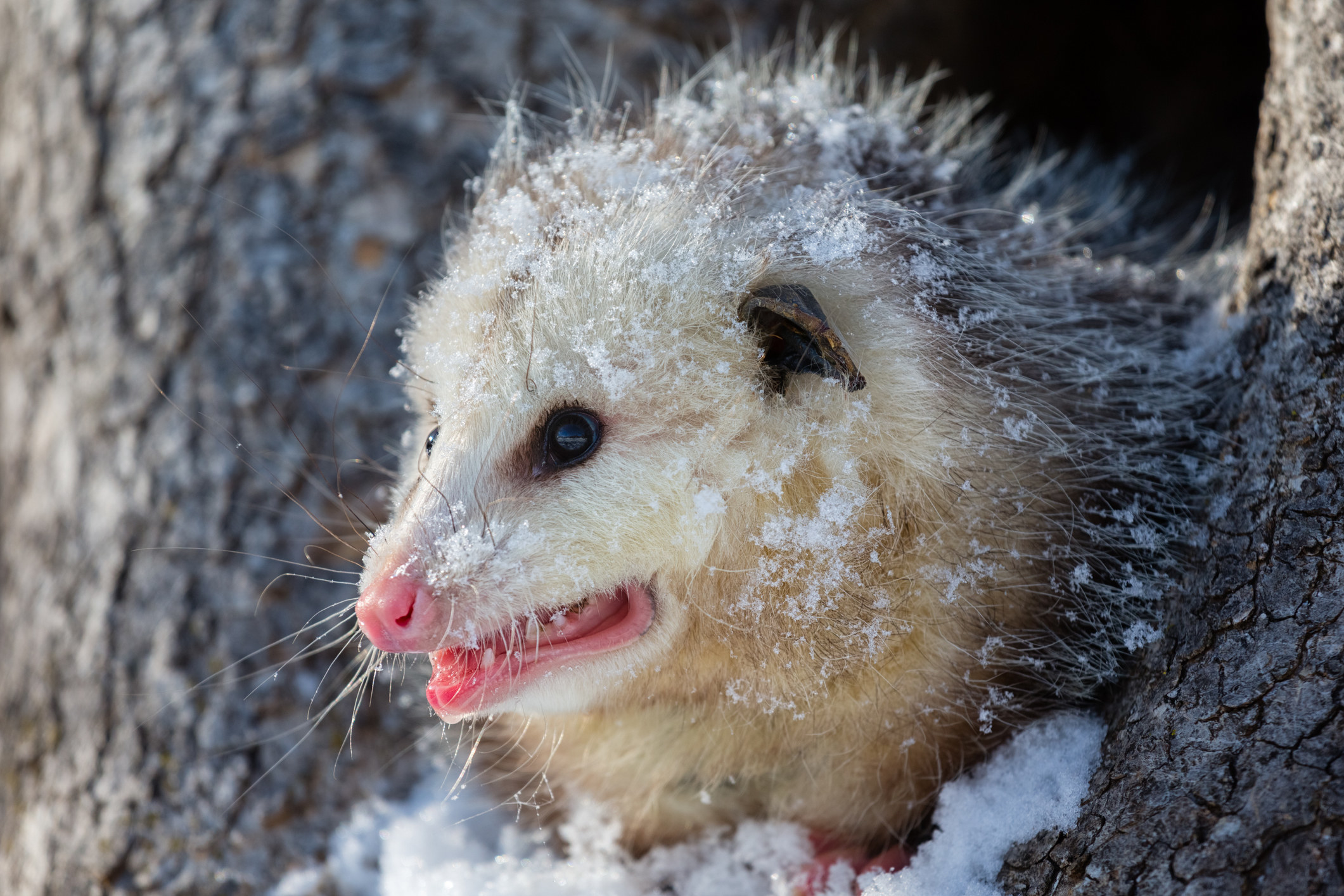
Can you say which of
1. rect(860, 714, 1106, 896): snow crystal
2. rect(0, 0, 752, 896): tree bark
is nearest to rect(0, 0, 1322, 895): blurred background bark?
rect(0, 0, 752, 896): tree bark

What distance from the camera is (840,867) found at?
1734 mm

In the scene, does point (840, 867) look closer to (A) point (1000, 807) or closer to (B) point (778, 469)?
(A) point (1000, 807)

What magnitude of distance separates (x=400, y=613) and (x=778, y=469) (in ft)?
1.90

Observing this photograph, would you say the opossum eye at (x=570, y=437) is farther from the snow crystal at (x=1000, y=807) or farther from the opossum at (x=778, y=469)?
the snow crystal at (x=1000, y=807)

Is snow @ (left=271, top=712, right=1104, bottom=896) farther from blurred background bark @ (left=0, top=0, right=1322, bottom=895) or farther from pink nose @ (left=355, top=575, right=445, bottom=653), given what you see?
pink nose @ (left=355, top=575, right=445, bottom=653)

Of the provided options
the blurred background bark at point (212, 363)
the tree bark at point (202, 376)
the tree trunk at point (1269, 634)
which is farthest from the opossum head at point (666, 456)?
the tree bark at point (202, 376)

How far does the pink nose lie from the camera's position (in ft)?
4.79

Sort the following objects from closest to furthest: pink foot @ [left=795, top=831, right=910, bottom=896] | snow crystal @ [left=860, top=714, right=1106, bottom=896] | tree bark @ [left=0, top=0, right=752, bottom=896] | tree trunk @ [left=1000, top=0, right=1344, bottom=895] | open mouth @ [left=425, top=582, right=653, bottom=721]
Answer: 1. tree trunk @ [left=1000, top=0, right=1344, bottom=895]
2. snow crystal @ [left=860, top=714, right=1106, bottom=896]
3. open mouth @ [left=425, top=582, right=653, bottom=721]
4. pink foot @ [left=795, top=831, right=910, bottom=896]
5. tree bark @ [left=0, top=0, right=752, bottom=896]

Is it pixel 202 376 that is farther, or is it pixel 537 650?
pixel 202 376

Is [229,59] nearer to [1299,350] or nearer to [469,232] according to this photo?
[469,232]

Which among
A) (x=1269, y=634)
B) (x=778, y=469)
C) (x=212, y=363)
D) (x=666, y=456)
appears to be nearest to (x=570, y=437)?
(x=666, y=456)

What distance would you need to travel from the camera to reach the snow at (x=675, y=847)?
148 centimetres

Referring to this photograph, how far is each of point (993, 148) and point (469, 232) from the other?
136 cm

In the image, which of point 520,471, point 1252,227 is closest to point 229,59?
point 520,471
